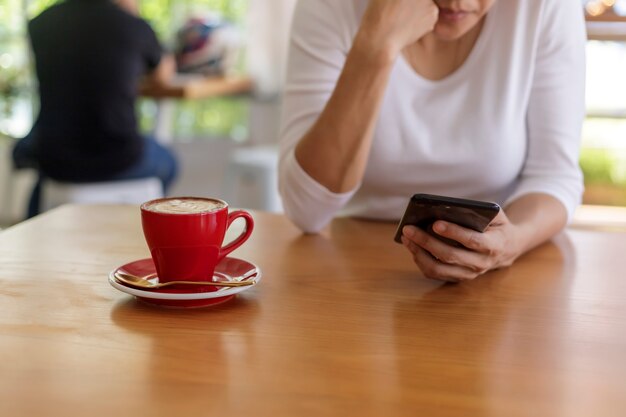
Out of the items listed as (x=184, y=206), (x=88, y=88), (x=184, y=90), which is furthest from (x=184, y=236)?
(x=184, y=90)

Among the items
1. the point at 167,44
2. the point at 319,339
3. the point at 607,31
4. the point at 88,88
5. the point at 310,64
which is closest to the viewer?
the point at 319,339

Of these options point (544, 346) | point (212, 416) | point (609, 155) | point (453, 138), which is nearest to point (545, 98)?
point (453, 138)

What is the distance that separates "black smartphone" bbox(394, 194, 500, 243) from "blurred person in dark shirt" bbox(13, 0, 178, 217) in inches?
73.9

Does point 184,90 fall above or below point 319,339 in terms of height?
below

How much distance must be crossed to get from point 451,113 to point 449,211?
44cm

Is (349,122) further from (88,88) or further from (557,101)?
(88,88)

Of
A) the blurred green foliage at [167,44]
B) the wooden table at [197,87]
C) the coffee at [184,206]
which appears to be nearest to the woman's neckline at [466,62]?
the coffee at [184,206]

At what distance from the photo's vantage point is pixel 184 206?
808 mm

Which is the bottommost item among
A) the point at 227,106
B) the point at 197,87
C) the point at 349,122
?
the point at 227,106

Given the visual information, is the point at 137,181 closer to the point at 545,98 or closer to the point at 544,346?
the point at 545,98

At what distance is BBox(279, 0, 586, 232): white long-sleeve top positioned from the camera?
1.22 m

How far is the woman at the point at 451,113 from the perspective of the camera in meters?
1.12

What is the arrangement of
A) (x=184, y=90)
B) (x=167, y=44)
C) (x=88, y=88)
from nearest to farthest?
1. (x=88, y=88)
2. (x=184, y=90)
3. (x=167, y=44)

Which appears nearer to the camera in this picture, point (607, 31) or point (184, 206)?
point (184, 206)
